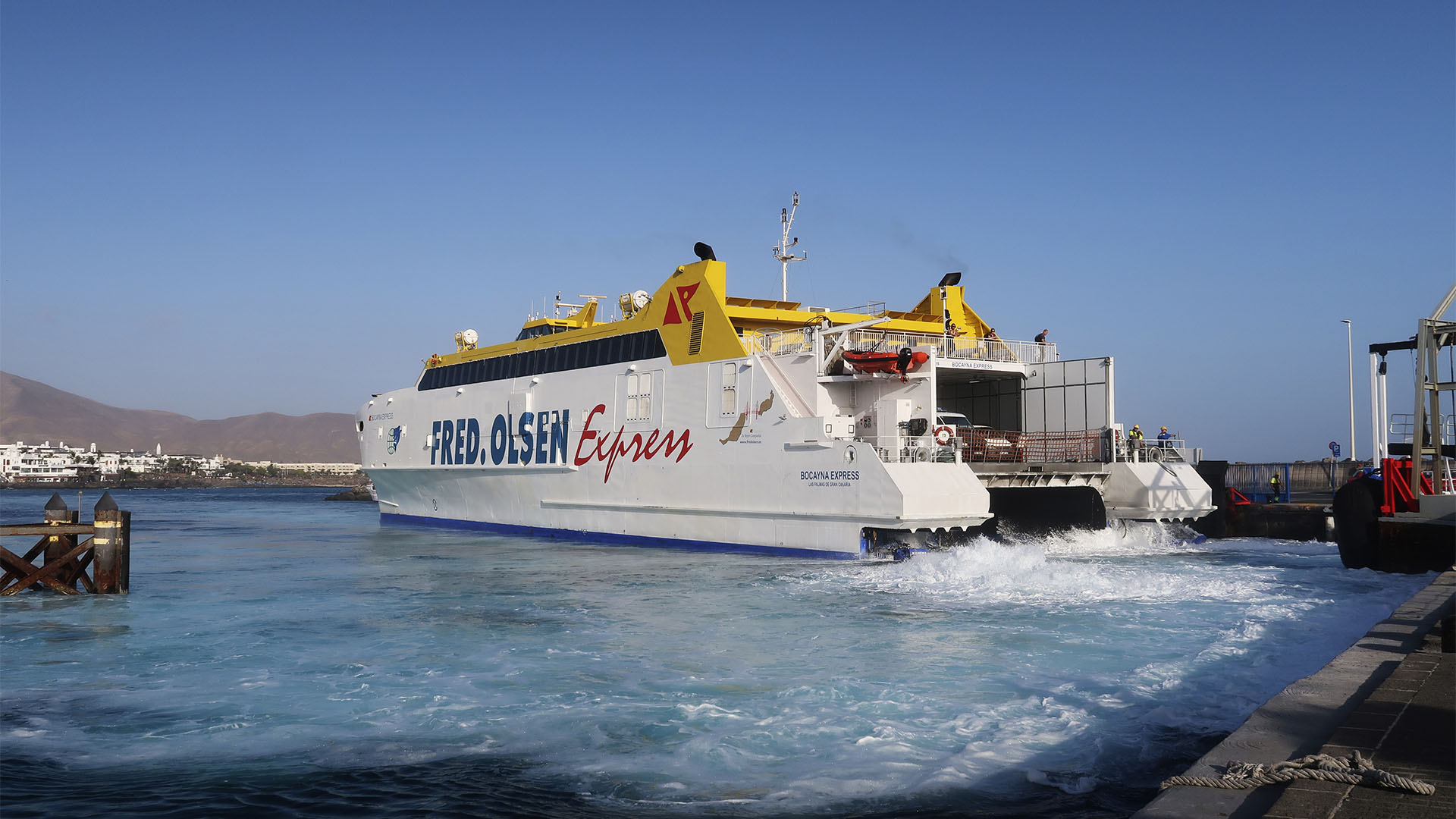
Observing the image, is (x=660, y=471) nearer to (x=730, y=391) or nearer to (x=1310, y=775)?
(x=730, y=391)

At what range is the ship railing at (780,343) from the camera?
16.5 meters

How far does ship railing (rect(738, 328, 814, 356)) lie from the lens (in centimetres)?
1647

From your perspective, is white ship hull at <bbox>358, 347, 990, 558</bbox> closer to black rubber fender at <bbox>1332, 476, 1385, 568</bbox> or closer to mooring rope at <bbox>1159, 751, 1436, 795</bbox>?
black rubber fender at <bbox>1332, 476, 1385, 568</bbox>

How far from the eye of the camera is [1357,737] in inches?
159

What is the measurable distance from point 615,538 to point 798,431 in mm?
5257

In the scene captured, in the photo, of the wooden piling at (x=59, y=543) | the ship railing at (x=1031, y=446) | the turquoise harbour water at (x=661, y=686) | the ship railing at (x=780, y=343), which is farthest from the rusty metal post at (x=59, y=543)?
the ship railing at (x=1031, y=446)

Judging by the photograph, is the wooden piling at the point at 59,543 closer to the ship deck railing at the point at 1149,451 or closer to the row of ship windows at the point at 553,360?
the row of ship windows at the point at 553,360

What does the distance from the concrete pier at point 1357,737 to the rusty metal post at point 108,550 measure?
41.2 feet

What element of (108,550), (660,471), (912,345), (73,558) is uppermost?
(912,345)

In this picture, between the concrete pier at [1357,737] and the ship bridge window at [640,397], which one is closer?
the concrete pier at [1357,737]

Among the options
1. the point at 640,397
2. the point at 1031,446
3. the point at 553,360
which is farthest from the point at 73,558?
the point at 1031,446

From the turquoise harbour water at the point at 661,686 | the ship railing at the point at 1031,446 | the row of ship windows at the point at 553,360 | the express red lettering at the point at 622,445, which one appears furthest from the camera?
the row of ship windows at the point at 553,360

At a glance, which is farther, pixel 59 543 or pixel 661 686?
pixel 59 543

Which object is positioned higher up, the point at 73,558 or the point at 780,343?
the point at 780,343
